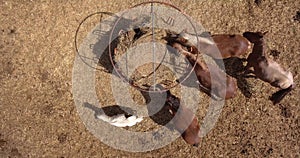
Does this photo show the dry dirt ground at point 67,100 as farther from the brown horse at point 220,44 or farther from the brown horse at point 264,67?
the brown horse at point 220,44

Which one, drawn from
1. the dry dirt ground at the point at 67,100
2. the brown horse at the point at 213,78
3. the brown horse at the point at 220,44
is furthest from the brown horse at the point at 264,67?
the brown horse at the point at 213,78

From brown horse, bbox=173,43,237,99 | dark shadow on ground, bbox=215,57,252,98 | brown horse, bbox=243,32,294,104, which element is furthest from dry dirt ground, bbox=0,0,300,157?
brown horse, bbox=173,43,237,99

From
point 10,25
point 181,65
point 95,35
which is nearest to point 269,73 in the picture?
point 181,65

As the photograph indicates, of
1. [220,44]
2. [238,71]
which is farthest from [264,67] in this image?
[220,44]

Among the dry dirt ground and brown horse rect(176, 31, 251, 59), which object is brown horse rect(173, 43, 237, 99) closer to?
brown horse rect(176, 31, 251, 59)

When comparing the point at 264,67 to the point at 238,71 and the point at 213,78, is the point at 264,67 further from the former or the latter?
the point at 213,78

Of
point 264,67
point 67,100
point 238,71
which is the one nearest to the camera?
point 264,67
